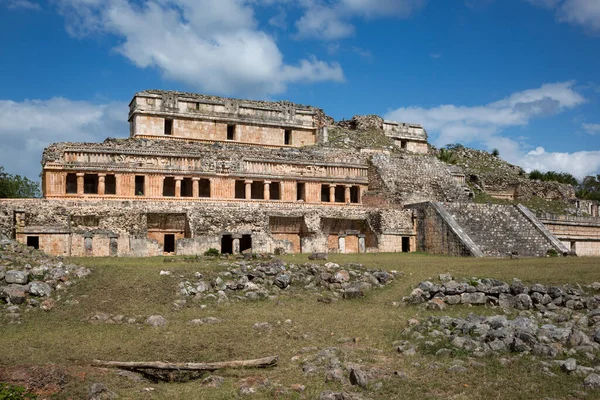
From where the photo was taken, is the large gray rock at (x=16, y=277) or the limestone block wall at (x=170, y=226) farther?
the limestone block wall at (x=170, y=226)

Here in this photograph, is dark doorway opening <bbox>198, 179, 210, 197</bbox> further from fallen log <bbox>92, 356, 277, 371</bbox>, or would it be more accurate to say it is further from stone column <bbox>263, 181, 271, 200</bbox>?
fallen log <bbox>92, 356, 277, 371</bbox>

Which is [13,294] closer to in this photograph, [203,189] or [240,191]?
[203,189]

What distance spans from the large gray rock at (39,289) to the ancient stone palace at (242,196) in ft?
24.4

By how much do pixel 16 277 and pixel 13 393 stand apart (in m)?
6.16

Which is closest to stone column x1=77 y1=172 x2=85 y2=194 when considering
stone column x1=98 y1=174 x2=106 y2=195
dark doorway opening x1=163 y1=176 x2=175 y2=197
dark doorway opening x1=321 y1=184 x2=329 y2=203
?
stone column x1=98 y1=174 x2=106 y2=195

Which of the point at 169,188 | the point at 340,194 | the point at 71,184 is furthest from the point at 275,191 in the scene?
the point at 71,184

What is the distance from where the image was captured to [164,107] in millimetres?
30531

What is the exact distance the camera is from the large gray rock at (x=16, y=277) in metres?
12.5

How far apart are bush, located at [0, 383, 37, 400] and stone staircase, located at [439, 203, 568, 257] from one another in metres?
18.2

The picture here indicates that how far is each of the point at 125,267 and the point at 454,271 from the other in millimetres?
8999

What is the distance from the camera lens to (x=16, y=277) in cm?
1258

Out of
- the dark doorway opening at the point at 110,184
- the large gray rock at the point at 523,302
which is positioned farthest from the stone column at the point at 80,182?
the large gray rock at the point at 523,302

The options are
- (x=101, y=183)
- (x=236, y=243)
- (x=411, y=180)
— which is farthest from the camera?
(x=411, y=180)

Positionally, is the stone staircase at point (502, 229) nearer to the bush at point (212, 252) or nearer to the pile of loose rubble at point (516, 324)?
the pile of loose rubble at point (516, 324)
